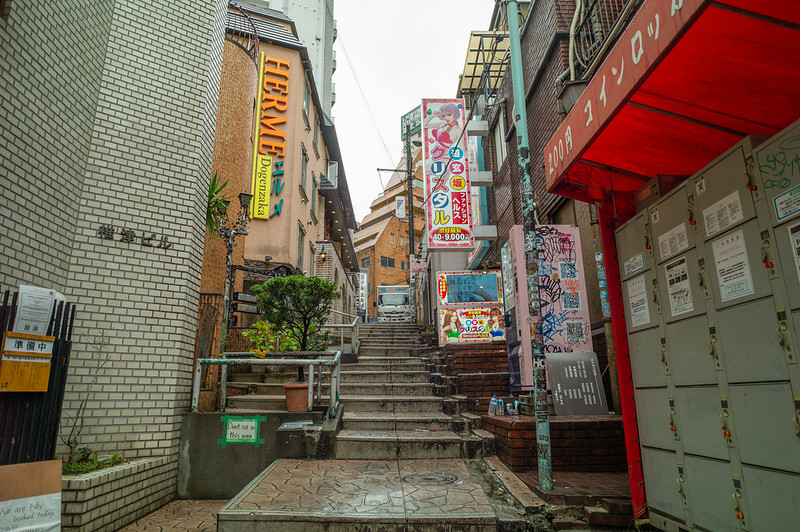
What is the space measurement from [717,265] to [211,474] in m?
5.92

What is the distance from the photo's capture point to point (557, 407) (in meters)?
5.92

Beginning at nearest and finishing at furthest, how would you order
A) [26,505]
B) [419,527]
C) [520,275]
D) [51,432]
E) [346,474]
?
[26,505]
[51,432]
[419,527]
[346,474]
[520,275]

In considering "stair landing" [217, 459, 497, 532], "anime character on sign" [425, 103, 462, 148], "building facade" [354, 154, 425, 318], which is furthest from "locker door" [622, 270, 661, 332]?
"building facade" [354, 154, 425, 318]

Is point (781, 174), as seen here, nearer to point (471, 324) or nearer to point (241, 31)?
point (471, 324)

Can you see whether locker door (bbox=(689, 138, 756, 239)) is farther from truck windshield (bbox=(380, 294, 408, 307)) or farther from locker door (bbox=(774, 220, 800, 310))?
truck windshield (bbox=(380, 294, 408, 307))

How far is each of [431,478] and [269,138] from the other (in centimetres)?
1364

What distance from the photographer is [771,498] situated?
2662 mm

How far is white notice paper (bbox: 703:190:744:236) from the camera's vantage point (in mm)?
2979

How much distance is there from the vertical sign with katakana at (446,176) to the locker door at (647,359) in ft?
24.2

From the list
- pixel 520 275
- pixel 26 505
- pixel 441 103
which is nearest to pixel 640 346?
pixel 520 275

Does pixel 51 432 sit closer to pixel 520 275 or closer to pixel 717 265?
pixel 717 265

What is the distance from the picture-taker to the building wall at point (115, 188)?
4488 mm

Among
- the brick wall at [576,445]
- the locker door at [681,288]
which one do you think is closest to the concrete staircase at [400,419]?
the brick wall at [576,445]

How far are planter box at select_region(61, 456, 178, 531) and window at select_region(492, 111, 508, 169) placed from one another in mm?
10324
